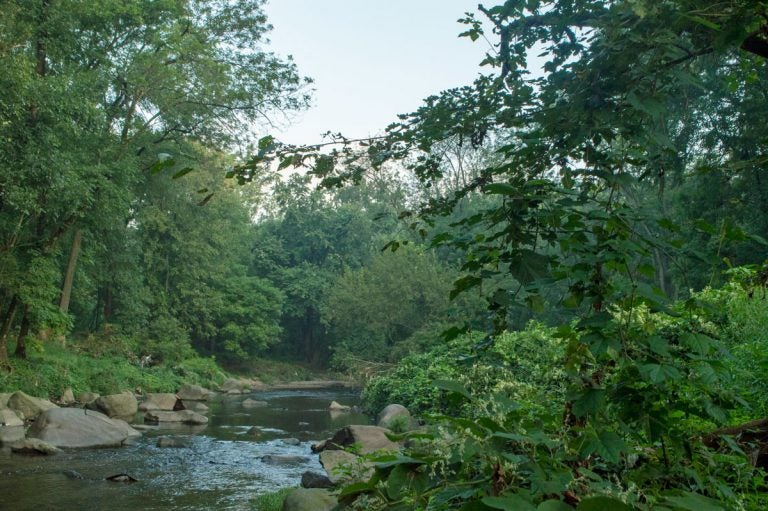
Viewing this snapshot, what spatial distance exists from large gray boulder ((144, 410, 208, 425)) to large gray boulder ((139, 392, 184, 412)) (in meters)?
0.94

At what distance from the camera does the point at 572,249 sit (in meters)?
2.00

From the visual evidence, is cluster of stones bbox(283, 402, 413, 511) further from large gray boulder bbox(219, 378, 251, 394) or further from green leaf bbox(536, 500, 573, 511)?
large gray boulder bbox(219, 378, 251, 394)

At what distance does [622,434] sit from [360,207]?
4454cm

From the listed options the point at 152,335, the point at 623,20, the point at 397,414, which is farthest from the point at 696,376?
the point at 152,335

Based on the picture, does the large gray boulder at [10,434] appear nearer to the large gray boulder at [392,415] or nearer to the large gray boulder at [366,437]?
the large gray boulder at [366,437]

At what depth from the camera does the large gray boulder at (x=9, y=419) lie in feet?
44.9

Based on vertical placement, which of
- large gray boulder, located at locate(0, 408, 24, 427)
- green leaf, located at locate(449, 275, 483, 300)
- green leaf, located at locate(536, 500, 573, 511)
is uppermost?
green leaf, located at locate(449, 275, 483, 300)

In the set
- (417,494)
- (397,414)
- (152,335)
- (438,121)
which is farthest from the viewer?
(152,335)

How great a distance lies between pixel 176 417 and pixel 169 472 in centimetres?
718

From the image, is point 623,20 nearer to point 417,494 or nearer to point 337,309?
point 417,494

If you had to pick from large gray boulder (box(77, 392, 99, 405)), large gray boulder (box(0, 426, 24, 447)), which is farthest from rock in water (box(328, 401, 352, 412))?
large gray boulder (box(0, 426, 24, 447))

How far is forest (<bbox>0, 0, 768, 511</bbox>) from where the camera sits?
1.79 meters

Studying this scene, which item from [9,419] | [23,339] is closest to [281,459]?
[9,419]

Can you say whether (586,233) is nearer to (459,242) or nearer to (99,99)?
(459,242)
